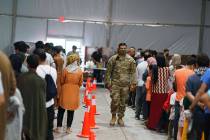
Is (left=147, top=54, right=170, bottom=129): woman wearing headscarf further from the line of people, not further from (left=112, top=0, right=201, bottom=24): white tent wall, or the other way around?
(left=112, top=0, right=201, bottom=24): white tent wall

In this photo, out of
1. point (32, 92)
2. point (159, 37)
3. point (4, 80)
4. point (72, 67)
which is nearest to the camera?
point (4, 80)

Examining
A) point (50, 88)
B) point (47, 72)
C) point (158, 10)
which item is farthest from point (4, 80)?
point (158, 10)

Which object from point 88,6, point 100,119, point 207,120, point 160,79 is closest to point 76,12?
point 88,6

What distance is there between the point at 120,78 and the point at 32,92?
5086mm

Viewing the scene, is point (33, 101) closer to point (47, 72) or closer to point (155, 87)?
point (47, 72)

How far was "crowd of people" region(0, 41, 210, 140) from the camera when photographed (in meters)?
4.63

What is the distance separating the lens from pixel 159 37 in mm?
25719

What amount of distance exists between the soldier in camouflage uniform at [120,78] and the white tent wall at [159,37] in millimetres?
14556

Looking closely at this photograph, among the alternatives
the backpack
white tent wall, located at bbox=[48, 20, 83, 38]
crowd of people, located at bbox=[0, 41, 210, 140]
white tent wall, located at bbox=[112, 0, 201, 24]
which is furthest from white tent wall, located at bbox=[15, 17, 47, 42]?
the backpack

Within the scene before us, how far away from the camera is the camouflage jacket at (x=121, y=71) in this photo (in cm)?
1102

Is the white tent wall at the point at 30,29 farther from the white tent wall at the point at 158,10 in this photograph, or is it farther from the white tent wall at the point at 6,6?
the white tent wall at the point at 158,10

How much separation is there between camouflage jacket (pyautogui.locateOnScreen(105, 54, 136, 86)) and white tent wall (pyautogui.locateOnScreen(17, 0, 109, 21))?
48.1 ft

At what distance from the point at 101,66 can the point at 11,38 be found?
5.66 metres

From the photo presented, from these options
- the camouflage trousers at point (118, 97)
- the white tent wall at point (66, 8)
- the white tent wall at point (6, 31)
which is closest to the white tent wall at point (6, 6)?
the white tent wall at point (6, 31)
